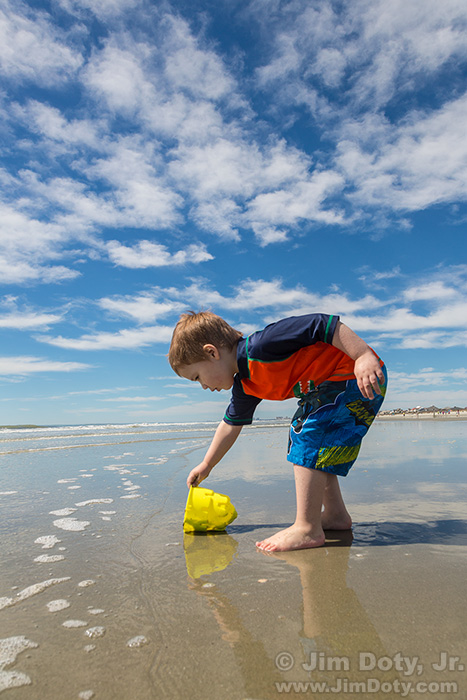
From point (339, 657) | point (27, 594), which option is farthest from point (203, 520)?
point (339, 657)

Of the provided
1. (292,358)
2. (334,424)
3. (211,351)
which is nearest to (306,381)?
(292,358)

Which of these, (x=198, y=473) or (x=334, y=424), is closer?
(x=334, y=424)

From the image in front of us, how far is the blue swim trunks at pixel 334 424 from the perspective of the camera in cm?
247

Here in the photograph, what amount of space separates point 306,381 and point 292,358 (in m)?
0.21

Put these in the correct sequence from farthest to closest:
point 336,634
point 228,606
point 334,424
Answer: point 334,424 < point 228,606 < point 336,634

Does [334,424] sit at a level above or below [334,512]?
above

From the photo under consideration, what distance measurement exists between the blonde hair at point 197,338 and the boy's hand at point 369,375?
0.88 m

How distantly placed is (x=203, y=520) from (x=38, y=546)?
0.97m

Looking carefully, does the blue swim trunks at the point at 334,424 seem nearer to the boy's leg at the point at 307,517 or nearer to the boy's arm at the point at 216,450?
the boy's leg at the point at 307,517

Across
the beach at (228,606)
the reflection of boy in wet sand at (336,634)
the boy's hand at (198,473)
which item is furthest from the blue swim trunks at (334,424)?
the boy's hand at (198,473)

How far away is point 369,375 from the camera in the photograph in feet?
7.07

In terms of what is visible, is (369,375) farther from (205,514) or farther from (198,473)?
(198,473)

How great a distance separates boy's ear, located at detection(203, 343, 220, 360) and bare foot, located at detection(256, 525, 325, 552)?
1091 mm

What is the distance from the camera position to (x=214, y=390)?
9.41 ft
